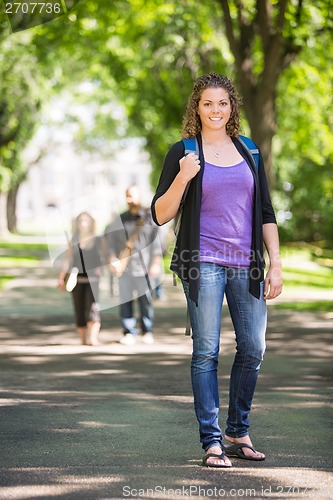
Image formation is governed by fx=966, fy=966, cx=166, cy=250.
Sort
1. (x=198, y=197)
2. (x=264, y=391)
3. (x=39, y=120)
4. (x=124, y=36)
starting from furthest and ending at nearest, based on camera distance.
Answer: (x=39, y=120) < (x=124, y=36) < (x=264, y=391) < (x=198, y=197)

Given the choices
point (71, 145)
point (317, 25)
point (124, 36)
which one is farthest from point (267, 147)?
point (71, 145)

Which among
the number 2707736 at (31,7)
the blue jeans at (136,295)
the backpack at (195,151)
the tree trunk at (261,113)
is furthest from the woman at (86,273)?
the tree trunk at (261,113)

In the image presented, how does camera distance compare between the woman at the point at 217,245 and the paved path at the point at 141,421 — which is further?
the woman at the point at 217,245

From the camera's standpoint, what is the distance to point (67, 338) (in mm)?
11586

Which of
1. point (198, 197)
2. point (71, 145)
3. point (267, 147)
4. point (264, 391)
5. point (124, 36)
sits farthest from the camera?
point (71, 145)

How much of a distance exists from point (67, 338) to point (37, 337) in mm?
374

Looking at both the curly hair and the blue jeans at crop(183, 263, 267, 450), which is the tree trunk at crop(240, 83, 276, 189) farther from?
the blue jeans at crop(183, 263, 267, 450)

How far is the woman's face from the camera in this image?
17.1 feet

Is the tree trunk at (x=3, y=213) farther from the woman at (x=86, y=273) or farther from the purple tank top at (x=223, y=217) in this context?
the purple tank top at (x=223, y=217)

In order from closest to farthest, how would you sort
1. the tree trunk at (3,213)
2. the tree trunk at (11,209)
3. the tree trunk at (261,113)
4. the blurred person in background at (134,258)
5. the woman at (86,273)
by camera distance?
the woman at (86,273), the blurred person in background at (134,258), the tree trunk at (261,113), the tree trunk at (3,213), the tree trunk at (11,209)

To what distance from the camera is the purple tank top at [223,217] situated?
5.07m

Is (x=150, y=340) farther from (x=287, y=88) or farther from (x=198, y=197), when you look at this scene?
(x=287, y=88)

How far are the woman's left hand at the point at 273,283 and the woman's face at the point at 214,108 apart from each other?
830 millimetres

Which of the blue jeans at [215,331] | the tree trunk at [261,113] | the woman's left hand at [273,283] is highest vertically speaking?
the tree trunk at [261,113]
